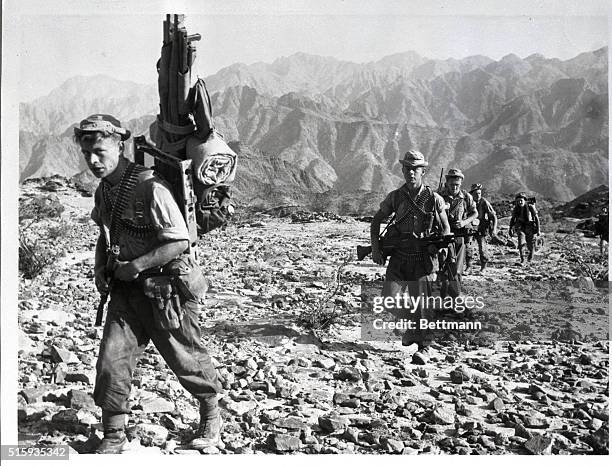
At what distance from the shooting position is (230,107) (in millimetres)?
6730

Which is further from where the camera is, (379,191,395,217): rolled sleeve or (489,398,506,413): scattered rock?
(379,191,395,217): rolled sleeve

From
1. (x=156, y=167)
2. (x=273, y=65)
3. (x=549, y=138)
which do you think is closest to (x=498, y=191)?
(x=549, y=138)

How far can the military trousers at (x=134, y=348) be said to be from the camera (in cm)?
376

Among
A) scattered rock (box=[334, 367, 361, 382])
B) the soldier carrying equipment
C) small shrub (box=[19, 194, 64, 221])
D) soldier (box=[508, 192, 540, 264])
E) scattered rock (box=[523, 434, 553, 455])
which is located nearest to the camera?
the soldier carrying equipment

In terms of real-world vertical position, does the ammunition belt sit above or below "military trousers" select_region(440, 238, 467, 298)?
above

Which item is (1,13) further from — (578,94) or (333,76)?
(578,94)

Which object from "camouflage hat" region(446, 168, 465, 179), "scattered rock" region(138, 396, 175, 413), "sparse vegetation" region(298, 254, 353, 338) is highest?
"camouflage hat" region(446, 168, 465, 179)

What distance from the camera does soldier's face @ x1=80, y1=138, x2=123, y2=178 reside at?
148 inches

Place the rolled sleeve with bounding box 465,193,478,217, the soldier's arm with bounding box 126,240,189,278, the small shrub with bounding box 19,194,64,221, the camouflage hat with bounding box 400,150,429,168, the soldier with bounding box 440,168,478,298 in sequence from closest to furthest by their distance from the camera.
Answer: the soldier's arm with bounding box 126,240,189,278 → the camouflage hat with bounding box 400,150,429,168 → the small shrub with bounding box 19,194,64,221 → the soldier with bounding box 440,168,478,298 → the rolled sleeve with bounding box 465,193,478,217

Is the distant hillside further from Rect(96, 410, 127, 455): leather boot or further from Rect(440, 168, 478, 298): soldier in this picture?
Rect(96, 410, 127, 455): leather boot

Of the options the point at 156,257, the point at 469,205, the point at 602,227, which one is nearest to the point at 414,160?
the point at 469,205

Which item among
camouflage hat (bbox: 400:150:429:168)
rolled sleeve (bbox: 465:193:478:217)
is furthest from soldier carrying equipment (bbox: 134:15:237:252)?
rolled sleeve (bbox: 465:193:478:217)

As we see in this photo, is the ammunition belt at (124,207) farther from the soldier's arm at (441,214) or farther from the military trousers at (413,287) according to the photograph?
the soldier's arm at (441,214)

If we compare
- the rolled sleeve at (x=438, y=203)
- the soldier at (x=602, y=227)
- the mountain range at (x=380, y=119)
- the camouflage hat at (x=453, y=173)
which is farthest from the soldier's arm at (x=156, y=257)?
the soldier at (x=602, y=227)
